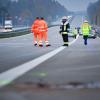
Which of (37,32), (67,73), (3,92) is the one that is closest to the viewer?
(3,92)

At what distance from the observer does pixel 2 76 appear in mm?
10211

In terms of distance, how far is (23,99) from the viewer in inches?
271

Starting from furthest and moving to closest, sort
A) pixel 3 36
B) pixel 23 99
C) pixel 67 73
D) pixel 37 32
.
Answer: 1. pixel 3 36
2. pixel 37 32
3. pixel 67 73
4. pixel 23 99

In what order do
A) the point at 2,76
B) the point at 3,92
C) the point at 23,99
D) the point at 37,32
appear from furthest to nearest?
1. the point at 37,32
2. the point at 2,76
3. the point at 3,92
4. the point at 23,99

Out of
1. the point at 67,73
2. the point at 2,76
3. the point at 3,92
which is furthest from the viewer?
the point at 67,73

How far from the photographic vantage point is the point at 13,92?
7.60 m

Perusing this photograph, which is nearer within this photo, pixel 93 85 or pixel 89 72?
pixel 93 85

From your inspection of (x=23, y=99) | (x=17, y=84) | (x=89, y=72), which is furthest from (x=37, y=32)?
(x=23, y=99)

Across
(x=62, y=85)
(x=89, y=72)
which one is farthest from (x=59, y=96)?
(x=89, y=72)

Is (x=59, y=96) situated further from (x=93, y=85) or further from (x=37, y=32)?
(x=37, y=32)

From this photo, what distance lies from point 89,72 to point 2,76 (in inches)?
87.5

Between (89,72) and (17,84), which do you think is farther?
(89,72)

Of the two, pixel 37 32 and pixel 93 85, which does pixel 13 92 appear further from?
pixel 37 32

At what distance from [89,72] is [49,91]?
3.65 m
